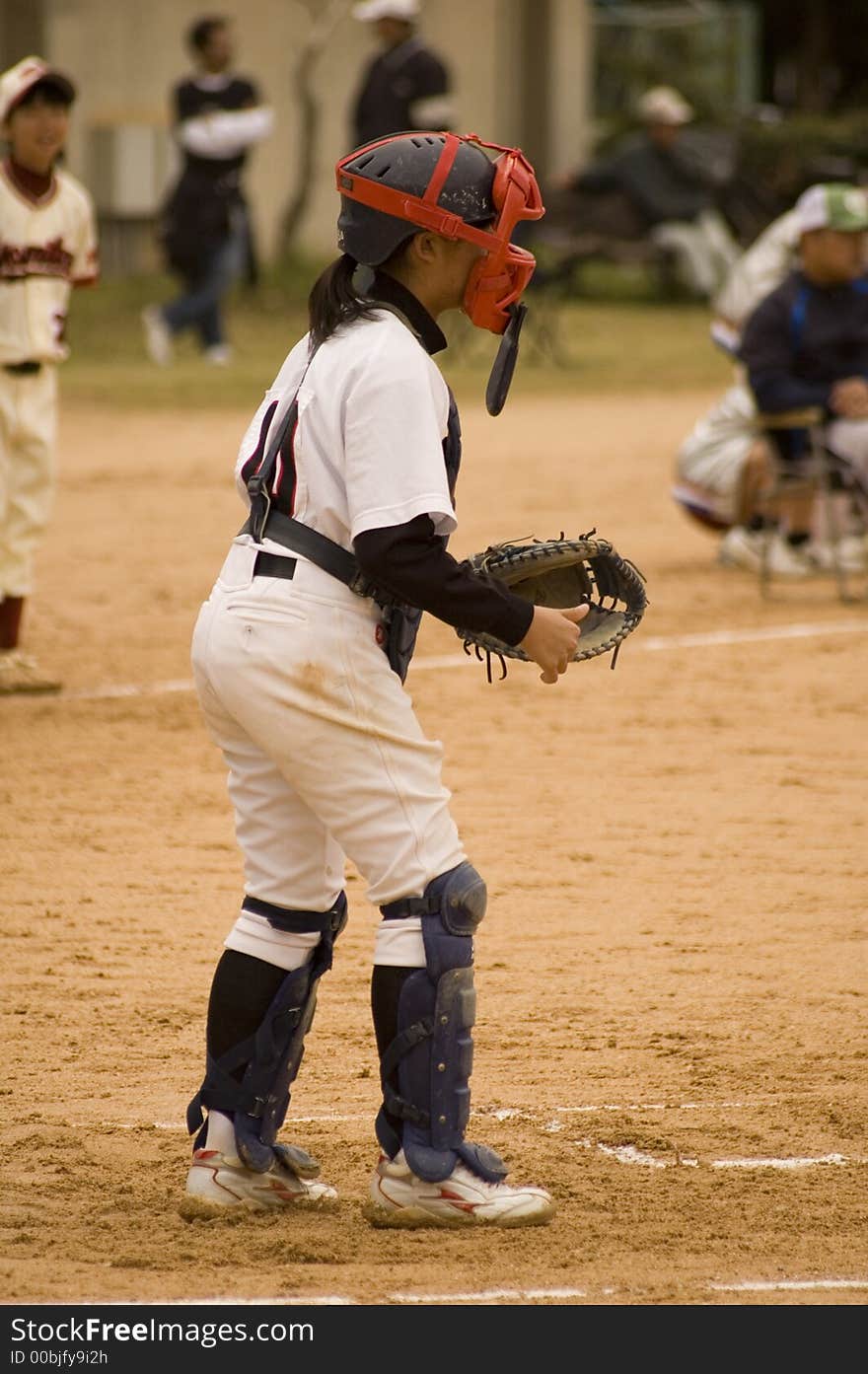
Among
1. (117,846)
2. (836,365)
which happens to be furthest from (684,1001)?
(836,365)

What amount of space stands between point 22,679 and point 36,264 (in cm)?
160

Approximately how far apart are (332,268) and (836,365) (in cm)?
680

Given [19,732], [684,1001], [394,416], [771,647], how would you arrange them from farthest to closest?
[771,647] < [19,732] < [684,1001] < [394,416]

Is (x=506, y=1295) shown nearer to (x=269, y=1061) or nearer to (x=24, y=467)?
(x=269, y=1061)

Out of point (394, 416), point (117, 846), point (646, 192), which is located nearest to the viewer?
point (394, 416)

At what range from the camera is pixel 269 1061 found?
12.6ft

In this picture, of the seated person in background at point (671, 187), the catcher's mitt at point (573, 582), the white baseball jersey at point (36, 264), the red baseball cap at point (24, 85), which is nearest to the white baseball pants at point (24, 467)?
the white baseball jersey at point (36, 264)

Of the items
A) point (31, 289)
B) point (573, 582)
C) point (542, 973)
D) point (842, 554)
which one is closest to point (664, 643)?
point (842, 554)

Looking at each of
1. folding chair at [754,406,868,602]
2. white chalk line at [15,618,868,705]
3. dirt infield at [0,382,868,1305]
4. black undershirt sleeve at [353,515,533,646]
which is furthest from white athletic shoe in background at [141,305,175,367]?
black undershirt sleeve at [353,515,533,646]

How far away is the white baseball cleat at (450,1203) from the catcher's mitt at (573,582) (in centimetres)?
94

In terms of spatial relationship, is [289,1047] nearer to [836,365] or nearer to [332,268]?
[332,268]

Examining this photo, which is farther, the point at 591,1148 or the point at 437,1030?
the point at 591,1148

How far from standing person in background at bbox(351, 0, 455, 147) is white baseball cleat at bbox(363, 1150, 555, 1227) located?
14279 millimetres

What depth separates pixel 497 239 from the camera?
3729 millimetres
